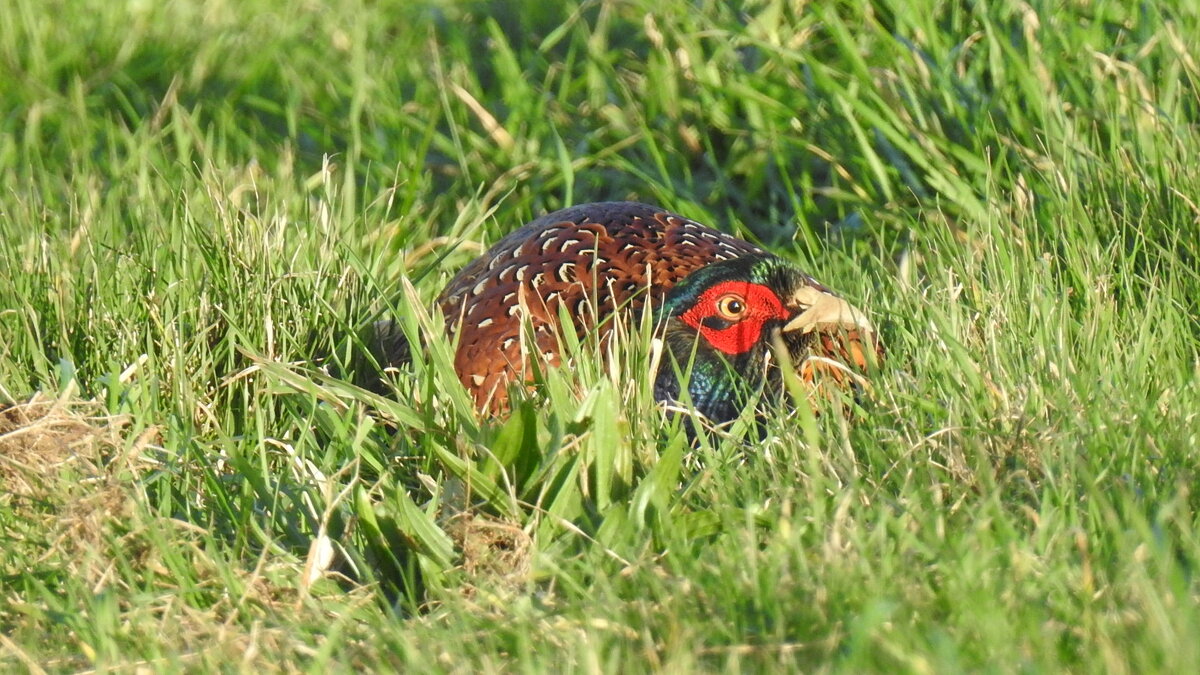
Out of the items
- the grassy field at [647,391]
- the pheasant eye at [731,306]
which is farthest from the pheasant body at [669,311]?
the grassy field at [647,391]

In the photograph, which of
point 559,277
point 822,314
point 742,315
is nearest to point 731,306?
point 742,315

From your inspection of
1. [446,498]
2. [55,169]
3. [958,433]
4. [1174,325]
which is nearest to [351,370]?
[446,498]

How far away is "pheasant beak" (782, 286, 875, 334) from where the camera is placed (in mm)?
2779

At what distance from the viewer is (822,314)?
2801 millimetres

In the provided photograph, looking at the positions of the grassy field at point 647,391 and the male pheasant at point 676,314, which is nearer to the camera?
the grassy field at point 647,391

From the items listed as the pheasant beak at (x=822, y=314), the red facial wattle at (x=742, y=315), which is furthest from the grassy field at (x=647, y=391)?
the red facial wattle at (x=742, y=315)

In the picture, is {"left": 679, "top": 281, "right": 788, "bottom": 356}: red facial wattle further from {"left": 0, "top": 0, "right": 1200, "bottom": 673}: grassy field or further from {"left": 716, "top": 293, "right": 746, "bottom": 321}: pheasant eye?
{"left": 0, "top": 0, "right": 1200, "bottom": 673}: grassy field

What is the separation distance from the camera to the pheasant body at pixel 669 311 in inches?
109

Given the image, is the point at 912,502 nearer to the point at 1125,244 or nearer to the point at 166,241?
the point at 1125,244

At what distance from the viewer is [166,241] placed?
3148mm

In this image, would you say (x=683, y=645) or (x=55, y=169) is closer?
(x=683, y=645)

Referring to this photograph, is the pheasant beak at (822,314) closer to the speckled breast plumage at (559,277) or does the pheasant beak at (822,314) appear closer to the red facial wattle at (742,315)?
the red facial wattle at (742,315)

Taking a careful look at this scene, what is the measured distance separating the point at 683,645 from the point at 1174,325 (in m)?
1.32

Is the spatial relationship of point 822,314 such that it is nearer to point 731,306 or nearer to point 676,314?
point 731,306
